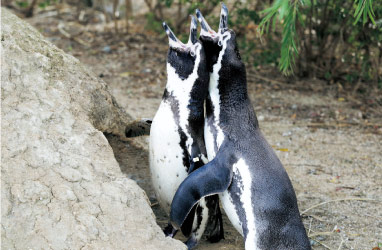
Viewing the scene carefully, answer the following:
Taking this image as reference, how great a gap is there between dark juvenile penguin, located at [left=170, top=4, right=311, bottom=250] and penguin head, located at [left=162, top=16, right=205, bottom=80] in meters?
0.08

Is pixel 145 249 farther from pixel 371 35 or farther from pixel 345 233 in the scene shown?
pixel 371 35

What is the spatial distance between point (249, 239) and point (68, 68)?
65.0 inches

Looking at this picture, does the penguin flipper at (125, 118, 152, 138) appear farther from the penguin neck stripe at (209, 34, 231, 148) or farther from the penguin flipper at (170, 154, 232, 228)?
the penguin flipper at (170, 154, 232, 228)

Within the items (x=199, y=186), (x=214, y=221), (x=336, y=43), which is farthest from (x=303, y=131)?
(x=199, y=186)

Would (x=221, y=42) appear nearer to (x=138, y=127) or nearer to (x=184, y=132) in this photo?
(x=184, y=132)

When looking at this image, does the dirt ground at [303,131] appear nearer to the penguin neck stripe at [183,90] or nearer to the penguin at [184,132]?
the penguin at [184,132]

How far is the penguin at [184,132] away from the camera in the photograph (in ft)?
11.2

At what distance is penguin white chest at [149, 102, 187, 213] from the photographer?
3.42 meters

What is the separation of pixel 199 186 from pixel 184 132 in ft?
1.66

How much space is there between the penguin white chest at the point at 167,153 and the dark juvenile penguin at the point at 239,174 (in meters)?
0.23

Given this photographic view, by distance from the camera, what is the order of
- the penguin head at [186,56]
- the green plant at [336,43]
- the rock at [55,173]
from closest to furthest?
1. the rock at [55,173]
2. the penguin head at [186,56]
3. the green plant at [336,43]

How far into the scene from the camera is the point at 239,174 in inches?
123

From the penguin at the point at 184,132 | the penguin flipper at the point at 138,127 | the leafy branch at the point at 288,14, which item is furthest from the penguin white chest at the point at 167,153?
the leafy branch at the point at 288,14

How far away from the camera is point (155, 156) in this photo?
3482mm
